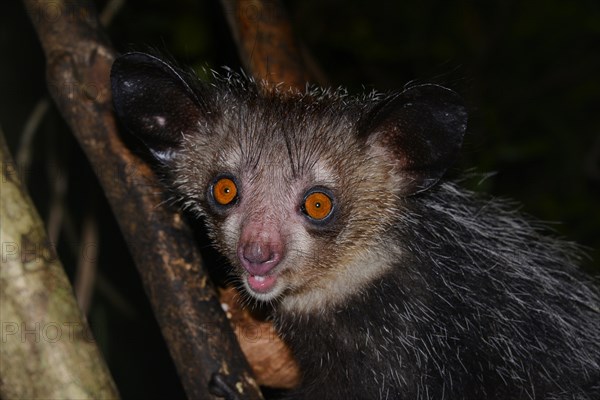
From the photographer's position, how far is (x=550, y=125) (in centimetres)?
618

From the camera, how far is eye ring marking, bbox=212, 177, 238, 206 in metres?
3.01

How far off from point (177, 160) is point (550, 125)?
3.81m

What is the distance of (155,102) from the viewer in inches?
124

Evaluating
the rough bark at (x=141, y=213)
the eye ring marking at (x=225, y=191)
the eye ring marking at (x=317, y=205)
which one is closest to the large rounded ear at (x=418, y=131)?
the eye ring marking at (x=317, y=205)

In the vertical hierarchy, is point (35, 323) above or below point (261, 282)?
below

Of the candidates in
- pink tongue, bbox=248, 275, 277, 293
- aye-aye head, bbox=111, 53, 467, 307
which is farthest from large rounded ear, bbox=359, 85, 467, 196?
pink tongue, bbox=248, 275, 277, 293

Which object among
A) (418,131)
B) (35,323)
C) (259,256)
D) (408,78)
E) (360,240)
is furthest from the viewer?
(408,78)

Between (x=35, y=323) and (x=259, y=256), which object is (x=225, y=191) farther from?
(x=35, y=323)

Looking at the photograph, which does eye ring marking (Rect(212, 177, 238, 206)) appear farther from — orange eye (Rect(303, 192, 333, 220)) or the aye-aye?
orange eye (Rect(303, 192, 333, 220))

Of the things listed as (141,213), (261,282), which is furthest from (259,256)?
(141,213)

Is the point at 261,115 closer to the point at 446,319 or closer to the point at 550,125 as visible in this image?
the point at 446,319

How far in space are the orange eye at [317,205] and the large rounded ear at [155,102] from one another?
63 centimetres

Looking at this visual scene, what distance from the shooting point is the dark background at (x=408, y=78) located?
5422 mm

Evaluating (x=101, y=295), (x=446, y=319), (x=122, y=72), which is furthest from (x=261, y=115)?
(x=101, y=295)
